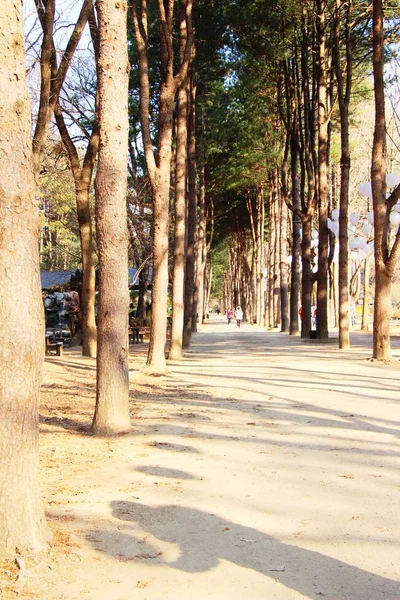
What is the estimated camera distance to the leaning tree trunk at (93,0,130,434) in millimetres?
8234

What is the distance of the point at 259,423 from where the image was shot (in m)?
8.66

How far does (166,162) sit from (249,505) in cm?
1021

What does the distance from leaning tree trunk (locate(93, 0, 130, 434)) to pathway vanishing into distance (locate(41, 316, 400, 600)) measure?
64 cm

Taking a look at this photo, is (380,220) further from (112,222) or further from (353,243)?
(353,243)

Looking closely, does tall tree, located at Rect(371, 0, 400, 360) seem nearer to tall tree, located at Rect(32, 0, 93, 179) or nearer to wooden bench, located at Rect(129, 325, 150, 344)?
tall tree, located at Rect(32, 0, 93, 179)

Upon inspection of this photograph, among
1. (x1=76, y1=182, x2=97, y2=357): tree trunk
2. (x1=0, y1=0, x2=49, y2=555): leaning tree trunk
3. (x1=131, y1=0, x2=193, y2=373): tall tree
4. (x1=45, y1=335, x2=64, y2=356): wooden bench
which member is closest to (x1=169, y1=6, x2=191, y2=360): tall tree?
(x1=76, y1=182, x2=97, y2=357): tree trunk

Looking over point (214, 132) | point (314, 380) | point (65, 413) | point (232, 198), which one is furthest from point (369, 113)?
point (65, 413)

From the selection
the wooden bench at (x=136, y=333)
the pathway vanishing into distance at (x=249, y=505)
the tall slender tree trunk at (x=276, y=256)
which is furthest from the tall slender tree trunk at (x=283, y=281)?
the pathway vanishing into distance at (x=249, y=505)

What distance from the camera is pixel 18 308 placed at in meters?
4.35

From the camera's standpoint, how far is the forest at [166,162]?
173 inches

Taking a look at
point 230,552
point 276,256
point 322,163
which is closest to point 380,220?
point 322,163

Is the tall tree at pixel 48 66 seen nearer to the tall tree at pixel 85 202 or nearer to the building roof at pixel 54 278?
the tall tree at pixel 85 202

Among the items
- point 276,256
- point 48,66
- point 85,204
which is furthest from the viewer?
point 276,256

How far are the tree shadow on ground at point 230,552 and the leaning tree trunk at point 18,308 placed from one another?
1.89 ft
